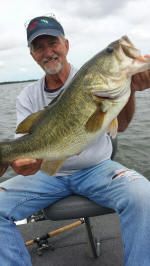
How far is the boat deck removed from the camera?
3.33 m

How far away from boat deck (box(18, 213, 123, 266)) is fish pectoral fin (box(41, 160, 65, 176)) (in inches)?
54.1

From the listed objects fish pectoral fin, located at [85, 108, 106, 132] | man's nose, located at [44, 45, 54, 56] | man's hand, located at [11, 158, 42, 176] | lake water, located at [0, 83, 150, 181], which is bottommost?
lake water, located at [0, 83, 150, 181]

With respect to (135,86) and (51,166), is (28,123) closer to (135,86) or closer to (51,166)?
(51,166)

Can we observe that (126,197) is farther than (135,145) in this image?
No

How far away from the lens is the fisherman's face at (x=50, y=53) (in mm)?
3371

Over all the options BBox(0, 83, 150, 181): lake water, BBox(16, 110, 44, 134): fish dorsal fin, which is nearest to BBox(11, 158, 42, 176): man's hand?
BBox(16, 110, 44, 134): fish dorsal fin

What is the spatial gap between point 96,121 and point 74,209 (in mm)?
1077

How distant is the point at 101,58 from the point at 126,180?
1.16m

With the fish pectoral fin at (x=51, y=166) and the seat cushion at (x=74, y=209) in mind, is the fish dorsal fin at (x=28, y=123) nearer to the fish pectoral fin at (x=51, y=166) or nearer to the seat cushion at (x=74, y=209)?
the fish pectoral fin at (x=51, y=166)

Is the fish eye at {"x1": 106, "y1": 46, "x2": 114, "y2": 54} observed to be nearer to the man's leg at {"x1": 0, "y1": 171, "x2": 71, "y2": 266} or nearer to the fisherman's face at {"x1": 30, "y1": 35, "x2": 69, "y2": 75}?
the fisherman's face at {"x1": 30, "y1": 35, "x2": 69, "y2": 75}

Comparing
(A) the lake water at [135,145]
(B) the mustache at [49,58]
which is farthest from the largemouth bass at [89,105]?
(A) the lake water at [135,145]

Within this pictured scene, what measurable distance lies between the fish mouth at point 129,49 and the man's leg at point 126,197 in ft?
3.73

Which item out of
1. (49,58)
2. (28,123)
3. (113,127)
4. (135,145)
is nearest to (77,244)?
(28,123)

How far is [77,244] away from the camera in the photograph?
3.64m
